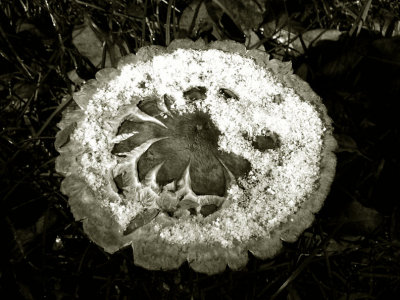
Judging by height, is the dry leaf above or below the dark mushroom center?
below

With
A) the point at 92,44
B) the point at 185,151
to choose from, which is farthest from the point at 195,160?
the point at 92,44

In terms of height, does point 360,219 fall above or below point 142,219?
below

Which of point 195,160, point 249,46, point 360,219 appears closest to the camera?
point 195,160

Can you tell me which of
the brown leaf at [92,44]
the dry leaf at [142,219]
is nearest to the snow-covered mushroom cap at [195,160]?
the dry leaf at [142,219]

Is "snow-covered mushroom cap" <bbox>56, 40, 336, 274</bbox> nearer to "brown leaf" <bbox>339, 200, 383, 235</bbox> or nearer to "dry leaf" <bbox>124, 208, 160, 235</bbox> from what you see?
"dry leaf" <bbox>124, 208, 160, 235</bbox>

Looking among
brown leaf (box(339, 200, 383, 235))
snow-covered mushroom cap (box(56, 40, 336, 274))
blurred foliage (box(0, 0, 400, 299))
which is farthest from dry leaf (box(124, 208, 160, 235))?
brown leaf (box(339, 200, 383, 235))

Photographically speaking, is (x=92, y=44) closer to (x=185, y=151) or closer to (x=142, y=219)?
(x=185, y=151)

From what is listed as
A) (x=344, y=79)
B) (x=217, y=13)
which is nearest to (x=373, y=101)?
(x=344, y=79)
